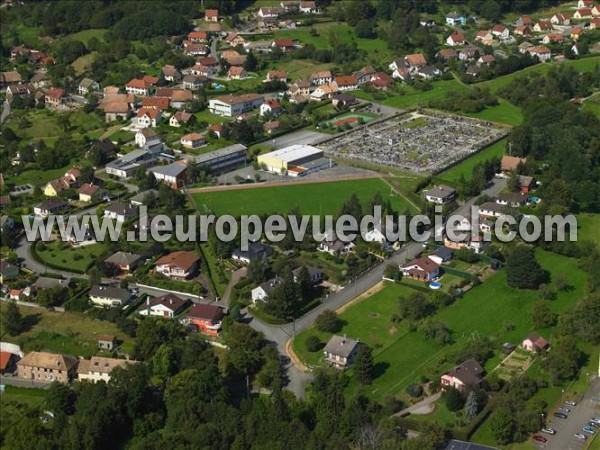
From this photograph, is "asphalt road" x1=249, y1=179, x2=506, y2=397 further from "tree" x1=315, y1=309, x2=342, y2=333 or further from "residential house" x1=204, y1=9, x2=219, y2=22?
"residential house" x1=204, y1=9, x2=219, y2=22

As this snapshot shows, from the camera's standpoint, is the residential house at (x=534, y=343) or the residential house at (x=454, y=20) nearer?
the residential house at (x=534, y=343)

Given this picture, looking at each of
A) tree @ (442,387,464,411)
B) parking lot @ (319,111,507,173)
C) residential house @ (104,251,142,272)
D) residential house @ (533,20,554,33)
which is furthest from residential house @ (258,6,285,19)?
tree @ (442,387,464,411)

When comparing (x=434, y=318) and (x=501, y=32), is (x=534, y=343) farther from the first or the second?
(x=501, y=32)

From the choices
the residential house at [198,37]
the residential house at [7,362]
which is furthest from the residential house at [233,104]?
the residential house at [7,362]

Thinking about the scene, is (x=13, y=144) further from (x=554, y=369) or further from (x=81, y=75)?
(x=554, y=369)

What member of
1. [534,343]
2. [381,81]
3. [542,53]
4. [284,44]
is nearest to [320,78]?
[381,81]

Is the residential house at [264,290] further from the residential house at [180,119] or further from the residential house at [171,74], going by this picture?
the residential house at [171,74]
